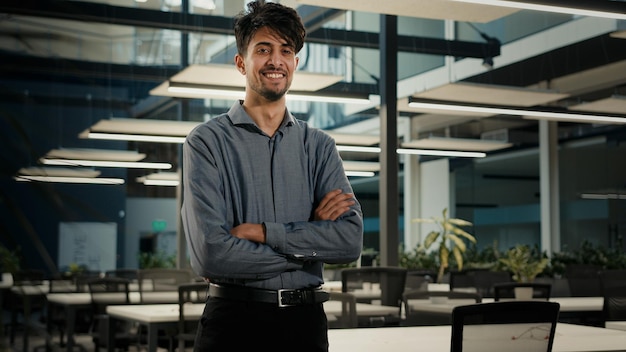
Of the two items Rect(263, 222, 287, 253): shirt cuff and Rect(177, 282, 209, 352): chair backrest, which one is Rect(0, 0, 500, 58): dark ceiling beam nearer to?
Rect(177, 282, 209, 352): chair backrest

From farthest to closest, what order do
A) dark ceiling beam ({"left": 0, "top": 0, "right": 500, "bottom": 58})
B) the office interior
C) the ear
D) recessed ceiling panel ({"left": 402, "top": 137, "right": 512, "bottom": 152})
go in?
recessed ceiling panel ({"left": 402, "top": 137, "right": 512, "bottom": 152}) → the office interior → dark ceiling beam ({"left": 0, "top": 0, "right": 500, "bottom": 58}) → the ear

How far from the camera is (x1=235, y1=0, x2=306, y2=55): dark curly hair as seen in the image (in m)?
2.10

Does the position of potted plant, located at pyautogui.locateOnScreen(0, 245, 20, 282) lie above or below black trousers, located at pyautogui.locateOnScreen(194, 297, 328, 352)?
above

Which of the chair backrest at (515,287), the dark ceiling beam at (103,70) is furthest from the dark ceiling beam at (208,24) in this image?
the chair backrest at (515,287)

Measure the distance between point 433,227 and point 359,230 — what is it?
15.2 metres

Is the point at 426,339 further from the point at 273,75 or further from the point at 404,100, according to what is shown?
the point at 404,100

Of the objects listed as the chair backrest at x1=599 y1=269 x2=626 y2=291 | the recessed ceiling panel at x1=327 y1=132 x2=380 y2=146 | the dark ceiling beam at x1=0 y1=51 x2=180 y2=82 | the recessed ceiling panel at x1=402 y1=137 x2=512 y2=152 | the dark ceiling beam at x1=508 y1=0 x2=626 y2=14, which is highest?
the dark ceiling beam at x1=0 y1=51 x2=180 y2=82

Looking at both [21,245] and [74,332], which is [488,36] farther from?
[21,245]

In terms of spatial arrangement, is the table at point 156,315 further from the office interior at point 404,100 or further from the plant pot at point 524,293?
the office interior at point 404,100

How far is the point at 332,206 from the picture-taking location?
6.86 ft

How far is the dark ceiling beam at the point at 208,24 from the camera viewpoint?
8.59 meters

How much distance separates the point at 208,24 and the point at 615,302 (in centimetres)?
579

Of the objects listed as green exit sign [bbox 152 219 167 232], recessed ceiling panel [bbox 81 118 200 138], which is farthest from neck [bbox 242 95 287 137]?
green exit sign [bbox 152 219 167 232]

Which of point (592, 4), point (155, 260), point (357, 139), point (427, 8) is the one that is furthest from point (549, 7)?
point (155, 260)
